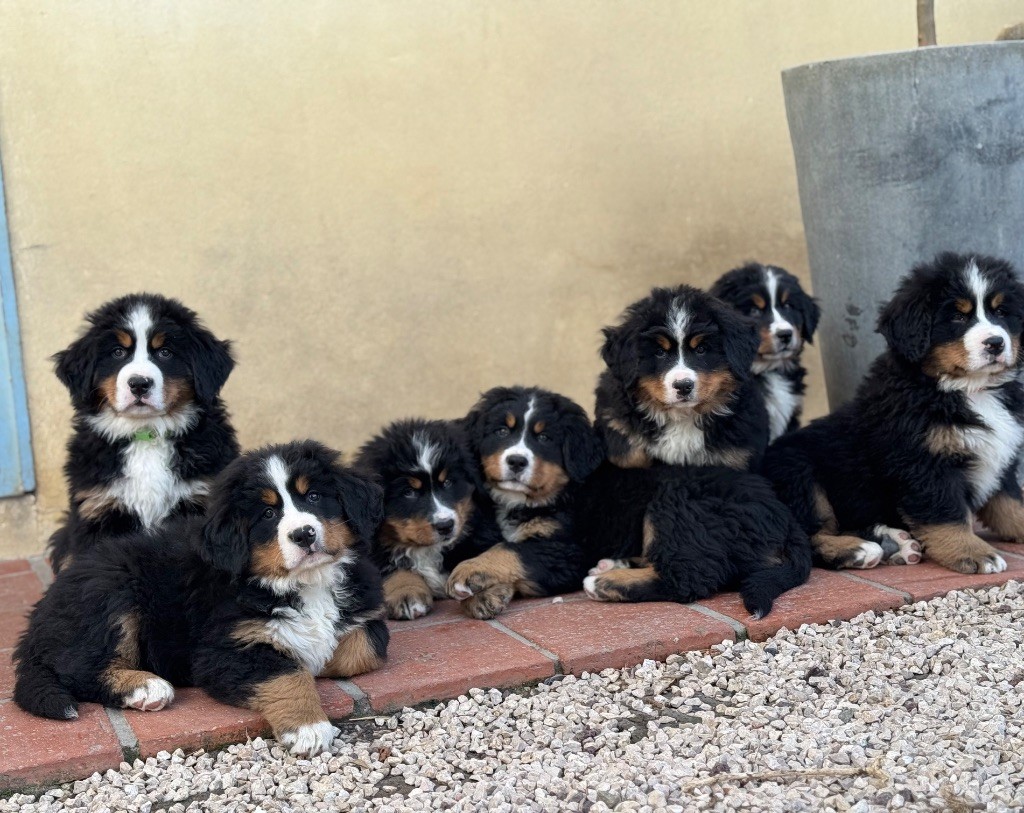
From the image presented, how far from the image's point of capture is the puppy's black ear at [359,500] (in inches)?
134

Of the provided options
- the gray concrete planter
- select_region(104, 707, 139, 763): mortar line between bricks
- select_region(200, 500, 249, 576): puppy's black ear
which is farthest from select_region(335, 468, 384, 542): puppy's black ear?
the gray concrete planter

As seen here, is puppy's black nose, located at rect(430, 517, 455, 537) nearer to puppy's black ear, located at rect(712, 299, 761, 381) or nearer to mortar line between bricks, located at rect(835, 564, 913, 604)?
puppy's black ear, located at rect(712, 299, 761, 381)

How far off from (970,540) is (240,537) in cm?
244

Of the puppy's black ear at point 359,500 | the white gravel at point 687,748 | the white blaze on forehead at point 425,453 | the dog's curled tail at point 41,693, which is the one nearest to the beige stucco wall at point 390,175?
the white blaze on forehead at point 425,453

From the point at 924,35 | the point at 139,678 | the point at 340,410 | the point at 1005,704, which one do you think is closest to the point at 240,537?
the point at 139,678

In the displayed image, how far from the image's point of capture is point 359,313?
561 cm

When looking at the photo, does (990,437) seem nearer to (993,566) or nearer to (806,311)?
(993,566)

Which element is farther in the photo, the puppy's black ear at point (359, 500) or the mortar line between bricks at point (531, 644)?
the mortar line between bricks at point (531, 644)

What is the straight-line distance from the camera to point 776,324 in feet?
15.9

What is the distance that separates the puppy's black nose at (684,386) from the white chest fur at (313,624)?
52.3 inches

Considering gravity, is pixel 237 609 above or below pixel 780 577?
above

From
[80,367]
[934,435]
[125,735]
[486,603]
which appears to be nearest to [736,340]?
[934,435]

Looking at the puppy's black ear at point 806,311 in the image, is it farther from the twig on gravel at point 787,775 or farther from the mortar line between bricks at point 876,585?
the twig on gravel at point 787,775

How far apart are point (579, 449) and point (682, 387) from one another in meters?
0.49
